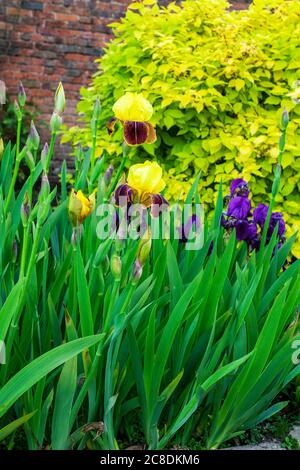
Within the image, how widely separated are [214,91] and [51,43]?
3646 mm

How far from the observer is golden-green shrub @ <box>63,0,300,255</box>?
354 cm

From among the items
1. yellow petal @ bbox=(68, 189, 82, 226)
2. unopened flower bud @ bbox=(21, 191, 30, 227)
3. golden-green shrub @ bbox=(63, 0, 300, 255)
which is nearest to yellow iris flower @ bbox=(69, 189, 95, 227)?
yellow petal @ bbox=(68, 189, 82, 226)

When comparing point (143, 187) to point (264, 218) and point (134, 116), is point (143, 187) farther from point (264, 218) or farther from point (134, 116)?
point (264, 218)

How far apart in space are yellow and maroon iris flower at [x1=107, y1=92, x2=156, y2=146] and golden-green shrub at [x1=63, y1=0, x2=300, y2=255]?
71.8 inches

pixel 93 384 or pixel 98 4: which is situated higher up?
pixel 98 4

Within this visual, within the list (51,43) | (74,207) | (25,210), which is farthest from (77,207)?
(51,43)

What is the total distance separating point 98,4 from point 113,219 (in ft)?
19.3

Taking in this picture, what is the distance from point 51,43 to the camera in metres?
6.71

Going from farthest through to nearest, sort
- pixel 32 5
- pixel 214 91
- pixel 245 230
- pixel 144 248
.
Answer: pixel 32 5
pixel 214 91
pixel 245 230
pixel 144 248

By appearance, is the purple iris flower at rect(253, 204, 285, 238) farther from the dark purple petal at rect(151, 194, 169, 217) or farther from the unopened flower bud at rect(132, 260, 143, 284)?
the unopened flower bud at rect(132, 260, 143, 284)

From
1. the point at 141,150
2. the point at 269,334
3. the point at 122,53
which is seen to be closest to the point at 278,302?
the point at 269,334

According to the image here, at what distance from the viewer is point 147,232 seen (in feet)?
4.42

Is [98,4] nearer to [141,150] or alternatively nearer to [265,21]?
[265,21]

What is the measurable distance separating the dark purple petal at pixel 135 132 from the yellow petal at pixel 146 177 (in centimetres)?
22
